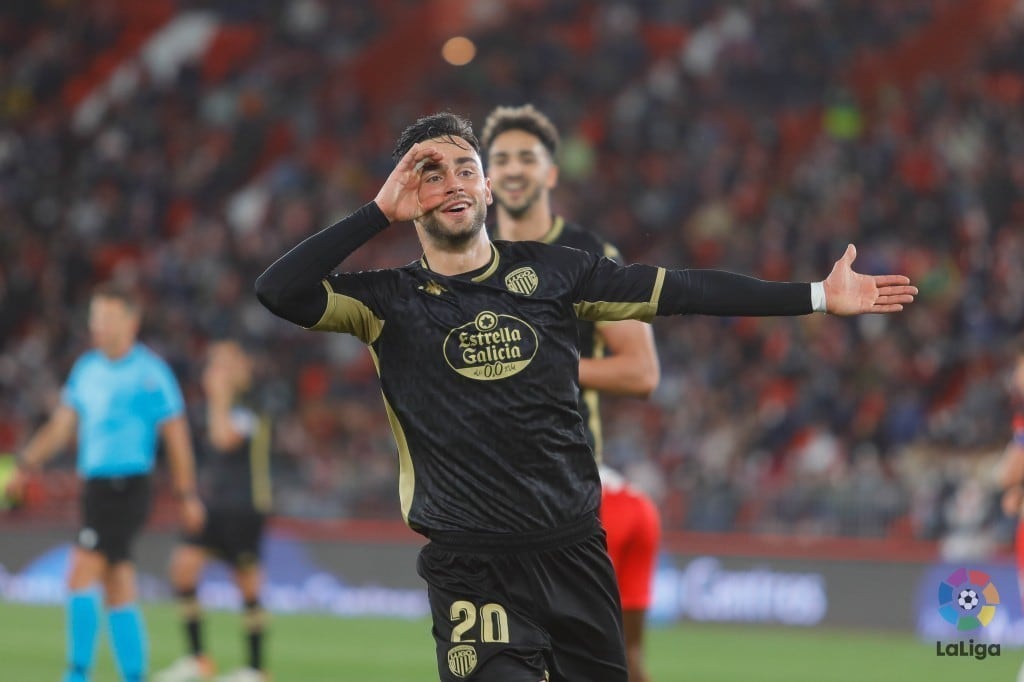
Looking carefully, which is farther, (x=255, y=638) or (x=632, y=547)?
(x=255, y=638)

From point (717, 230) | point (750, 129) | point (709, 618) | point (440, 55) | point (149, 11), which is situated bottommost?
point (709, 618)

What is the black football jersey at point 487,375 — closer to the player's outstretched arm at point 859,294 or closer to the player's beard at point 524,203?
the player's outstretched arm at point 859,294

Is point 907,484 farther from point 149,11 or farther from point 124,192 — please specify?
point 149,11

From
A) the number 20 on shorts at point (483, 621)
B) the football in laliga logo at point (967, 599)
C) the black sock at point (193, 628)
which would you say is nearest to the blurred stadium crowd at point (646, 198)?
the football in laliga logo at point (967, 599)

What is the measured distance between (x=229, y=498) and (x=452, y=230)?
767 centimetres

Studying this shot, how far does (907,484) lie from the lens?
612 inches

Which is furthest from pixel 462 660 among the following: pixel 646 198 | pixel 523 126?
pixel 646 198

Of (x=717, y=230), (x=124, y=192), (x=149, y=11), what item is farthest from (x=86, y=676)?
(x=149, y=11)

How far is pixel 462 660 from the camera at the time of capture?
509 cm

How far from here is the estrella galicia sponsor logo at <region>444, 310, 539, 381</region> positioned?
514 cm

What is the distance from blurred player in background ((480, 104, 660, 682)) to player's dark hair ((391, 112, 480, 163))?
143cm

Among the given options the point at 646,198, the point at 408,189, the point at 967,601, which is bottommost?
the point at 967,601

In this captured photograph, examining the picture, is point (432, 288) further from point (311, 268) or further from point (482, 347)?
point (311, 268)

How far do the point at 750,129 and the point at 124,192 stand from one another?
970 centimetres
